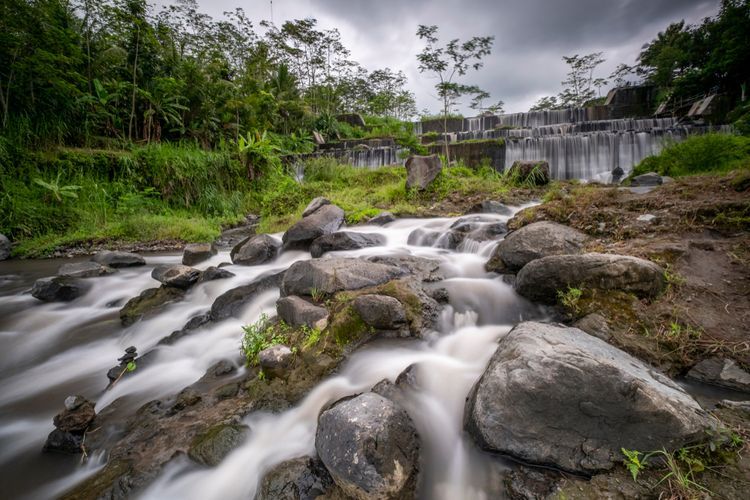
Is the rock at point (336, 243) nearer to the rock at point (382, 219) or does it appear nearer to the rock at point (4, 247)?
the rock at point (382, 219)

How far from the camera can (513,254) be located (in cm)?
370

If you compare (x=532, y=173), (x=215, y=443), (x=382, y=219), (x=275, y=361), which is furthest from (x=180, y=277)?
(x=532, y=173)

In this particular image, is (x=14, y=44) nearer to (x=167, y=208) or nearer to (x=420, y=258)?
(x=167, y=208)

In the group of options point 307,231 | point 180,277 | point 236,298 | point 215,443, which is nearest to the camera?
point 215,443

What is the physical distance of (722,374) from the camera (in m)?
2.06

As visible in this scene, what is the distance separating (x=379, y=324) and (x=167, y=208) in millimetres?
9784

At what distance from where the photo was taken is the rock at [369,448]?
5.03 ft

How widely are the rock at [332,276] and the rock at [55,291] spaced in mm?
3697

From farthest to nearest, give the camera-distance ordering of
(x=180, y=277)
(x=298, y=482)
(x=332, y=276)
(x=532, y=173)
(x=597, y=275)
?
(x=532, y=173)
(x=180, y=277)
(x=332, y=276)
(x=597, y=275)
(x=298, y=482)

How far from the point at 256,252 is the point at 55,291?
289cm

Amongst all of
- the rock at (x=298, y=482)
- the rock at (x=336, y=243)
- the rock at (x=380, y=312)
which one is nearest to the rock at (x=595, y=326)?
the rock at (x=380, y=312)

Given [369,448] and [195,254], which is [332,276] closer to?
[369,448]

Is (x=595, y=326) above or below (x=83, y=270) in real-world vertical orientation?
below

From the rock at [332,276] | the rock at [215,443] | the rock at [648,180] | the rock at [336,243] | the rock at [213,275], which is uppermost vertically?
the rock at [648,180]
